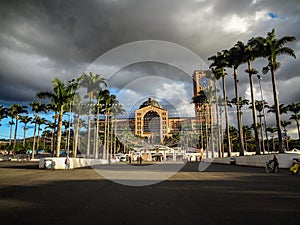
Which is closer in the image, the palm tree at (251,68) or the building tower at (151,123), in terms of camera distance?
the palm tree at (251,68)

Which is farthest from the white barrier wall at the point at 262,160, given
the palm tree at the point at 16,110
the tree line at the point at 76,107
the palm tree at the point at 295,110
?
the palm tree at the point at 16,110

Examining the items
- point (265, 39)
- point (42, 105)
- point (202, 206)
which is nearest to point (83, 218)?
point (202, 206)

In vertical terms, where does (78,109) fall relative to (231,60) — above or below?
below

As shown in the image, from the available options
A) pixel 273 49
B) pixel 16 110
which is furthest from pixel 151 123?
pixel 273 49

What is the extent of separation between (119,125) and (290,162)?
8657 centimetres

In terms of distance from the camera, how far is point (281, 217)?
4.82 metres

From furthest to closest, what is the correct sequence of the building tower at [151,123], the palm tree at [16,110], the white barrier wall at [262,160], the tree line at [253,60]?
the building tower at [151,123] < the palm tree at [16,110] < the tree line at [253,60] < the white barrier wall at [262,160]

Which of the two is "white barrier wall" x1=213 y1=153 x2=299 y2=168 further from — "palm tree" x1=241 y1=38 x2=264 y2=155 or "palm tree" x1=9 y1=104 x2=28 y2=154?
"palm tree" x1=9 y1=104 x2=28 y2=154

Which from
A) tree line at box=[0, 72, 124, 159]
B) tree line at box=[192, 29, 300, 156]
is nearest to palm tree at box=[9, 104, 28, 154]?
tree line at box=[0, 72, 124, 159]

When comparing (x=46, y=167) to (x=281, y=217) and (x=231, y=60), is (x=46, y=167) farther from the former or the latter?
(x=231, y=60)

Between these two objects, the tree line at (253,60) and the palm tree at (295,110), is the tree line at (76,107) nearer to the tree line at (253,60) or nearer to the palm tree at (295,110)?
the tree line at (253,60)

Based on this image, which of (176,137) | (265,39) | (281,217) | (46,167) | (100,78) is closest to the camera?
(281,217)

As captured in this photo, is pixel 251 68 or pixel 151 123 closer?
pixel 251 68

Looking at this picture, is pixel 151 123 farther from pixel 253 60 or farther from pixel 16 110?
pixel 253 60
